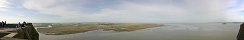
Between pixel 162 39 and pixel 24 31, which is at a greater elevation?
pixel 24 31

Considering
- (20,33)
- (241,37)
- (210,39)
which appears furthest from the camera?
(210,39)

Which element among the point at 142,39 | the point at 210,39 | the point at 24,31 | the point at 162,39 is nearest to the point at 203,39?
the point at 210,39

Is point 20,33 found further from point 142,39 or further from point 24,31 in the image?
point 142,39

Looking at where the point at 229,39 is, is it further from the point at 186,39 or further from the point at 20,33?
the point at 20,33

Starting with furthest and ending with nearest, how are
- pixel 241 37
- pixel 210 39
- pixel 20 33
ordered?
pixel 210 39 → pixel 241 37 → pixel 20 33

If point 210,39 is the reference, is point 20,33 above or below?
above

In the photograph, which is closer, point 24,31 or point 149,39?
point 24,31

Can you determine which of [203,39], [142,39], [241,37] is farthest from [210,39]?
[241,37]

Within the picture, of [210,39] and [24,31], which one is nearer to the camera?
[24,31]
